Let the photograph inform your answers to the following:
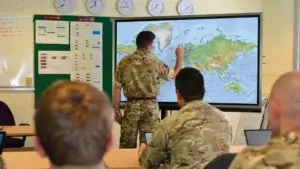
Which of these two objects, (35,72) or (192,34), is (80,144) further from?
(35,72)

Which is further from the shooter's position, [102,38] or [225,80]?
[102,38]

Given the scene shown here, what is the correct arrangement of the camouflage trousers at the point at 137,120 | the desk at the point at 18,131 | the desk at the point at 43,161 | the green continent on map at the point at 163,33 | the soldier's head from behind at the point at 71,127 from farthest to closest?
the green continent on map at the point at 163,33 < the camouflage trousers at the point at 137,120 < the desk at the point at 18,131 < the desk at the point at 43,161 < the soldier's head from behind at the point at 71,127

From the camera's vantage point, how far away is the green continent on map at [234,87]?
539cm

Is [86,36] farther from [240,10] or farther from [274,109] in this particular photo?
[274,109]

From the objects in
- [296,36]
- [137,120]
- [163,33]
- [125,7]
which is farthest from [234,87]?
[125,7]

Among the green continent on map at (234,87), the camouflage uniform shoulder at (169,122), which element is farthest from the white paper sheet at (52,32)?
the camouflage uniform shoulder at (169,122)

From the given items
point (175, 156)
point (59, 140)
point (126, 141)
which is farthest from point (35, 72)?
point (59, 140)

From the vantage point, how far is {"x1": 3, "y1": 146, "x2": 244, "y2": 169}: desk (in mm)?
3006

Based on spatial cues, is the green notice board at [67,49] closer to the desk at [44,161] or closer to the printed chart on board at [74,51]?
the printed chart on board at [74,51]

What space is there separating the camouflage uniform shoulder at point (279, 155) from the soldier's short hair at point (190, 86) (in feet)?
4.01

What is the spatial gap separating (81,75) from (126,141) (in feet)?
6.56

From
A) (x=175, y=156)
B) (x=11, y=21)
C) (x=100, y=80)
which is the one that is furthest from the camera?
(x=100, y=80)

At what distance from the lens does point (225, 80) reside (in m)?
5.45

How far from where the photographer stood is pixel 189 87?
9.45 feet
